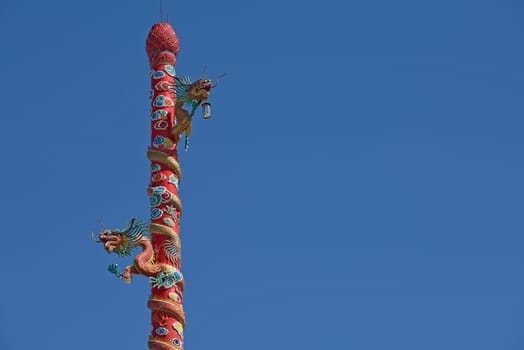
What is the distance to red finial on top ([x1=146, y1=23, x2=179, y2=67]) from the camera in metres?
27.6

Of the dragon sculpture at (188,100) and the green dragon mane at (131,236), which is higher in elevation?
the dragon sculpture at (188,100)

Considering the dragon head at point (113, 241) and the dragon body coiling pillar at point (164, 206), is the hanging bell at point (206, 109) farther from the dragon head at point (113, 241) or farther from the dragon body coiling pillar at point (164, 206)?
the dragon head at point (113, 241)

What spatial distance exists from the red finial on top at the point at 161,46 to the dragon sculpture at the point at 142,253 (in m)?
4.05

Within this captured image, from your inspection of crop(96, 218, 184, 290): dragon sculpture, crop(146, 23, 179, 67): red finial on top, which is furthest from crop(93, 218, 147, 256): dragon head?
crop(146, 23, 179, 67): red finial on top

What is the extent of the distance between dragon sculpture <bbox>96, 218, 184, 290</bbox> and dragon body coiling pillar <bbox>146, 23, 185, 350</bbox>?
20 millimetres

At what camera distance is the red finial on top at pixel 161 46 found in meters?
27.6

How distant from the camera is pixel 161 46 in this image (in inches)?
1091

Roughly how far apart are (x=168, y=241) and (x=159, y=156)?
77.1 inches

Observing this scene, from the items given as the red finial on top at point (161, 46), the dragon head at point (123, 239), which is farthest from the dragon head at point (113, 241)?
the red finial on top at point (161, 46)

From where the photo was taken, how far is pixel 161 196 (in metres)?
25.7

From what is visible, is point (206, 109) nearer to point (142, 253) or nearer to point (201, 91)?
point (201, 91)

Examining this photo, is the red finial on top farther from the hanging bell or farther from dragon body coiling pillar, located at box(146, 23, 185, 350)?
the hanging bell

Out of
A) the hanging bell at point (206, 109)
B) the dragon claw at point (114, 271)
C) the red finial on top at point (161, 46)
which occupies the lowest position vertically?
the dragon claw at point (114, 271)

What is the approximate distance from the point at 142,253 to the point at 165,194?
1396mm
